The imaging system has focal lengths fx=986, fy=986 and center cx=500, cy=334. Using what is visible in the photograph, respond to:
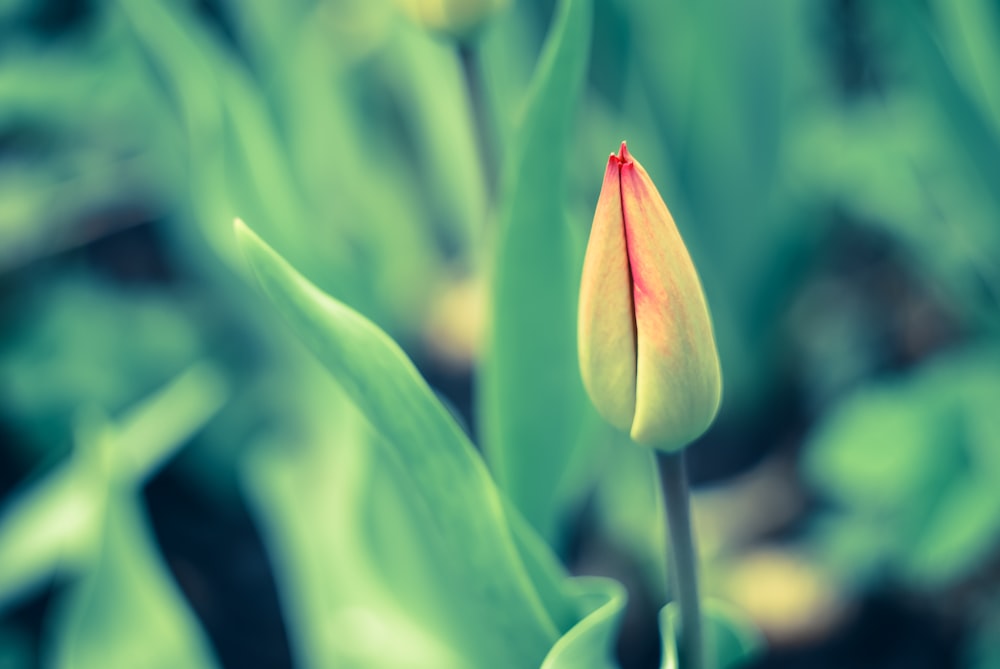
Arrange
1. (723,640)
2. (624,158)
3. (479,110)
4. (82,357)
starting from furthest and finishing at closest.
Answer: (82,357) → (479,110) → (723,640) → (624,158)

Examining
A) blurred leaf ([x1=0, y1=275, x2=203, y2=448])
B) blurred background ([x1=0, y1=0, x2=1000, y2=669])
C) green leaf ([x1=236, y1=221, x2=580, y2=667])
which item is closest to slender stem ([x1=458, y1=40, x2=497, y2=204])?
blurred background ([x1=0, y1=0, x2=1000, y2=669])

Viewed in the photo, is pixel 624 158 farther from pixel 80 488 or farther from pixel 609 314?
pixel 80 488

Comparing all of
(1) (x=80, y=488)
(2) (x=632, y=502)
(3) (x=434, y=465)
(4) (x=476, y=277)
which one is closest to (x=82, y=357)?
(1) (x=80, y=488)

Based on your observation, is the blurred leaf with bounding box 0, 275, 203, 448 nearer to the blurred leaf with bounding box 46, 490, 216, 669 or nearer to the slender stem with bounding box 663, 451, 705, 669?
the blurred leaf with bounding box 46, 490, 216, 669

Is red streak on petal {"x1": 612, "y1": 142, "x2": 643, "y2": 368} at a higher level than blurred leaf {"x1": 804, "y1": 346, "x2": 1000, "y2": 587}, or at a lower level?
higher

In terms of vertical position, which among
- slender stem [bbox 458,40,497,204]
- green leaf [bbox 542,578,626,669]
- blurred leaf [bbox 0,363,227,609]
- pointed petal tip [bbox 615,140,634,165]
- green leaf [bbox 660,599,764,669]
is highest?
slender stem [bbox 458,40,497,204]

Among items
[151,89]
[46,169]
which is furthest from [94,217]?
[151,89]

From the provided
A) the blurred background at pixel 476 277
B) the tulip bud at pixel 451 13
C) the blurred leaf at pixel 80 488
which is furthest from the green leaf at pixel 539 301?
the blurred leaf at pixel 80 488
